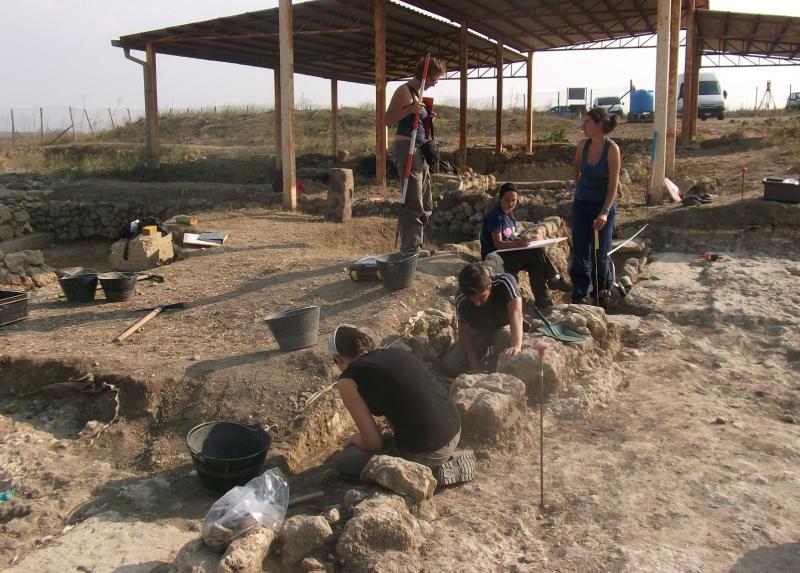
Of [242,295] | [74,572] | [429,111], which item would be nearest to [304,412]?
[74,572]

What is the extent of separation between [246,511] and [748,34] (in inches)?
870

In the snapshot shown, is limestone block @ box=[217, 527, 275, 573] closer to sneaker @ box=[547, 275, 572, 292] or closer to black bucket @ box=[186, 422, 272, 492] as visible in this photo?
black bucket @ box=[186, 422, 272, 492]

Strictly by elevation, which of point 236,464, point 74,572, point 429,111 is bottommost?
point 74,572

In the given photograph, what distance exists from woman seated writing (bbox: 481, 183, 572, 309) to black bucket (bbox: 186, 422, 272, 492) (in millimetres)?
2904

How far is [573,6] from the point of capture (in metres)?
15.8

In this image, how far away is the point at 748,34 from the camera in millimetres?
20406

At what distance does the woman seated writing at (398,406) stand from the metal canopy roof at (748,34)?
59.1 ft

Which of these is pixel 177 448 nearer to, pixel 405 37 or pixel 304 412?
pixel 304 412

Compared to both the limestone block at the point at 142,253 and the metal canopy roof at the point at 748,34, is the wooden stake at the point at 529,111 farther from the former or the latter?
the limestone block at the point at 142,253

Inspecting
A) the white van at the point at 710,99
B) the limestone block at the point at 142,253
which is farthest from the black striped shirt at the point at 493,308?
the white van at the point at 710,99

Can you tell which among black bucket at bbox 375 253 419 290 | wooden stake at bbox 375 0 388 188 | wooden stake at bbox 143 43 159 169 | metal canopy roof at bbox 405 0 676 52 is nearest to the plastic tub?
black bucket at bbox 375 253 419 290

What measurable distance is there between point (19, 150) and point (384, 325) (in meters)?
22.6

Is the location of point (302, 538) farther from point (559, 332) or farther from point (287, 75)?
point (287, 75)

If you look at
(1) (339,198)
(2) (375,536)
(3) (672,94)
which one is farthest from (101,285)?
(3) (672,94)
